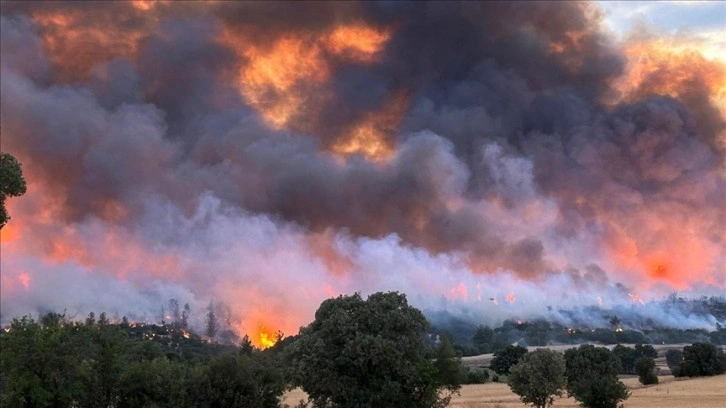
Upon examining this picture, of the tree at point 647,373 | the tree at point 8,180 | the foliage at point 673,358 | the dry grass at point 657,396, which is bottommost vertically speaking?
the dry grass at point 657,396

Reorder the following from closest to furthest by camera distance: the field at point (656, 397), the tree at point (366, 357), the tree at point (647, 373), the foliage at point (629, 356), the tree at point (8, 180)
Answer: the tree at point (8, 180) < the tree at point (366, 357) < the field at point (656, 397) < the tree at point (647, 373) < the foliage at point (629, 356)

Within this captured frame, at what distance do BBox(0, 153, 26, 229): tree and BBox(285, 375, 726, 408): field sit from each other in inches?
1669

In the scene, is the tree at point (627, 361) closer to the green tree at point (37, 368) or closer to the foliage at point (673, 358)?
the foliage at point (673, 358)

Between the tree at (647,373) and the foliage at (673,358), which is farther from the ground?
the foliage at (673,358)

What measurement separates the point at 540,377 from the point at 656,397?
22524mm

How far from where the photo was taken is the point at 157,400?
44719 mm

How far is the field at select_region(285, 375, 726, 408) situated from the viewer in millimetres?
62969

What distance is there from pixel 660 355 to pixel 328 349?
137m

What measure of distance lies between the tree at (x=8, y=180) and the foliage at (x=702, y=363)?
325 ft

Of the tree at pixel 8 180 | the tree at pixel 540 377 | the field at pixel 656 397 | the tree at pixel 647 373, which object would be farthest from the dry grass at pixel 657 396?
the tree at pixel 8 180

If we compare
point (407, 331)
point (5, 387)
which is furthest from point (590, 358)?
point (5, 387)

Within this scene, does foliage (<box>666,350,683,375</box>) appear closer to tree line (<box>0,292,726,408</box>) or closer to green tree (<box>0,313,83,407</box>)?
tree line (<box>0,292,726,408</box>)

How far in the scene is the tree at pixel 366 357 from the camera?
44438 millimetres

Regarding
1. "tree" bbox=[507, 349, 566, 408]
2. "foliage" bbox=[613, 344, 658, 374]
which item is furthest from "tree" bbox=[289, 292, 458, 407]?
"foliage" bbox=[613, 344, 658, 374]
